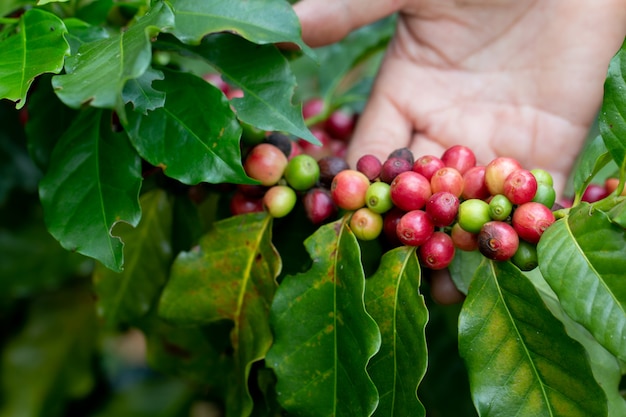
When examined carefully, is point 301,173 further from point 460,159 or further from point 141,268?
point 141,268

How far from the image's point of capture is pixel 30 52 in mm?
854

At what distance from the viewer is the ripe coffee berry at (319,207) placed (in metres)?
1.02

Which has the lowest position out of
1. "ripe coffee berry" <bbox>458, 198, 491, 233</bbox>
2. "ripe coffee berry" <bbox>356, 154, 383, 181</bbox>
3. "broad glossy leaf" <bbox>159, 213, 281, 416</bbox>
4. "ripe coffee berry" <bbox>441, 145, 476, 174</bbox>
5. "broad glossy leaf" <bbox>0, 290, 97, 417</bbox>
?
"broad glossy leaf" <bbox>0, 290, 97, 417</bbox>

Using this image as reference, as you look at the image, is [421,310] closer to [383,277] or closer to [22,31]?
[383,277]

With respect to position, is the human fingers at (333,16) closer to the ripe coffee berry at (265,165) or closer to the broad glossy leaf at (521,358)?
the ripe coffee berry at (265,165)

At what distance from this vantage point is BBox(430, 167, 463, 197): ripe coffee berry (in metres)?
0.93

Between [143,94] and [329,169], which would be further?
[329,169]

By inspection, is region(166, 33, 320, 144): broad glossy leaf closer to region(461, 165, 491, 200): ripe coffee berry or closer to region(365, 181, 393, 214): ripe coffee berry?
region(365, 181, 393, 214): ripe coffee berry

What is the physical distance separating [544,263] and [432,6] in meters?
0.80

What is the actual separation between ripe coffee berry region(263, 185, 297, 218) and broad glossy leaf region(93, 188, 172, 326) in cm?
26

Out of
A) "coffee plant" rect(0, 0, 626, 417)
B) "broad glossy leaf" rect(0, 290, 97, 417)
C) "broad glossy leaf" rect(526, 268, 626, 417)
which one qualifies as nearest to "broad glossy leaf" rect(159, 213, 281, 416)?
"coffee plant" rect(0, 0, 626, 417)

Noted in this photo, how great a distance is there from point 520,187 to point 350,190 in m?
0.25

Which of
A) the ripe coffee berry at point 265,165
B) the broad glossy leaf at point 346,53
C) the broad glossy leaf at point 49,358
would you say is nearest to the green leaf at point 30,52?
the ripe coffee berry at point 265,165

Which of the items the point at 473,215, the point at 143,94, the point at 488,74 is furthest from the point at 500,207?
the point at 488,74
